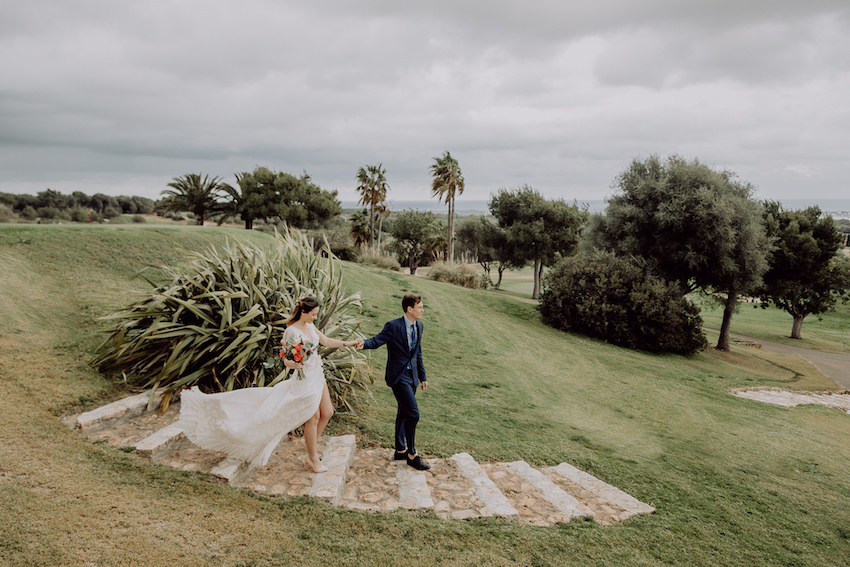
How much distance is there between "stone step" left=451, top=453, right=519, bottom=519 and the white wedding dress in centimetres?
206

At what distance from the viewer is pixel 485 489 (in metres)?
5.29

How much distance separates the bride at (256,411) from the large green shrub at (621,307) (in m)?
15.7

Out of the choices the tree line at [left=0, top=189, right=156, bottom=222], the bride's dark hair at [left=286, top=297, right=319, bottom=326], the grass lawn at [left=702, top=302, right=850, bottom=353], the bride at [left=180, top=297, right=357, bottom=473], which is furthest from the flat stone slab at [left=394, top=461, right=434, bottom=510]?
the grass lawn at [left=702, top=302, right=850, bottom=353]

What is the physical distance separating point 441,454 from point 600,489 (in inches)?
80.1

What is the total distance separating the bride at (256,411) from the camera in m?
4.62

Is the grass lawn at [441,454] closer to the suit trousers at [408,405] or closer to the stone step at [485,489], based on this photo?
the stone step at [485,489]

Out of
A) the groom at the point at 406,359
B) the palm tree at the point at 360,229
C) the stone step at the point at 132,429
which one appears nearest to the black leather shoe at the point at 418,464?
the groom at the point at 406,359

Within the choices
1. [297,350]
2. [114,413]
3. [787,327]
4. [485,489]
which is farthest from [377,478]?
[787,327]

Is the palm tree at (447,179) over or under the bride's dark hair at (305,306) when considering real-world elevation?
over

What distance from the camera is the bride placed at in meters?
4.62

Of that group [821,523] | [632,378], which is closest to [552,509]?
[821,523]

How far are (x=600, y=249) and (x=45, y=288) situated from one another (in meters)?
20.6

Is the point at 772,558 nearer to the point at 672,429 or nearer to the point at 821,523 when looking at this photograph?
the point at 821,523

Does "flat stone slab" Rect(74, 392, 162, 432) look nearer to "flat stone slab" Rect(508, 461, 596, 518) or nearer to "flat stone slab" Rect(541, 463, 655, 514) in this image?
"flat stone slab" Rect(508, 461, 596, 518)
